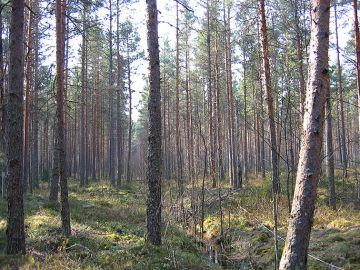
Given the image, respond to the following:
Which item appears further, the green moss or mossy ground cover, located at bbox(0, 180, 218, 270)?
the green moss

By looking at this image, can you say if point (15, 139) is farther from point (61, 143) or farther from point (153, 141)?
point (153, 141)

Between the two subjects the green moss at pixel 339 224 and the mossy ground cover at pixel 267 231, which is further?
the green moss at pixel 339 224

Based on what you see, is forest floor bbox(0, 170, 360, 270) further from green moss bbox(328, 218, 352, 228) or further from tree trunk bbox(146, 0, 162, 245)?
tree trunk bbox(146, 0, 162, 245)

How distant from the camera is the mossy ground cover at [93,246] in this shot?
6.88m

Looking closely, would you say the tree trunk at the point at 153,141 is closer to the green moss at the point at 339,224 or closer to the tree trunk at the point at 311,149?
the tree trunk at the point at 311,149

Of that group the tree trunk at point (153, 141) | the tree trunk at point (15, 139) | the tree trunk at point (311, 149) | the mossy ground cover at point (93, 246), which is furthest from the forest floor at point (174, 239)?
the tree trunk at point (311, 149)

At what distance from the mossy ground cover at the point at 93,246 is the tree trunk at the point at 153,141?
0.39 metres

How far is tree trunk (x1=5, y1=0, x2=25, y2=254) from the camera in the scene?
7.09 m

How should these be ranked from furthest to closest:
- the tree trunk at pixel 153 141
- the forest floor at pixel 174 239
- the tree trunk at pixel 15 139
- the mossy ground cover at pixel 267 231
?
1. the tree trunk at pixel 153 141
2. the mossy ground cover at pixel 267 231
3. the forest floor at pixel 174 239
4. the tree trunk at pixel 15 139

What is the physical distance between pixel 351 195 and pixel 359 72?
6.30 metres

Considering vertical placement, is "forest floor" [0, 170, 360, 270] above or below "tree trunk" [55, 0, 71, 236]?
below

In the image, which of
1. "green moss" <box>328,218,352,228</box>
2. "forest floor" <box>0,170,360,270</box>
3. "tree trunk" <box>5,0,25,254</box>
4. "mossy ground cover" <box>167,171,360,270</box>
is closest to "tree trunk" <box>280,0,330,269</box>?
"mossy ground cover" <box>167,171,360,270</box>

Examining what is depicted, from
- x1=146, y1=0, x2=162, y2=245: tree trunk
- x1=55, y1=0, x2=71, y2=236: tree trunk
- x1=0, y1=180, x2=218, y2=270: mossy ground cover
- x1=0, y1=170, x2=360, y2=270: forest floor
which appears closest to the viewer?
x1=0, y1=180, x2=218, y2=270: mossy ground cover

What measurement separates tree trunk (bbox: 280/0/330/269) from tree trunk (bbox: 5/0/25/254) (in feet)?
17.4
